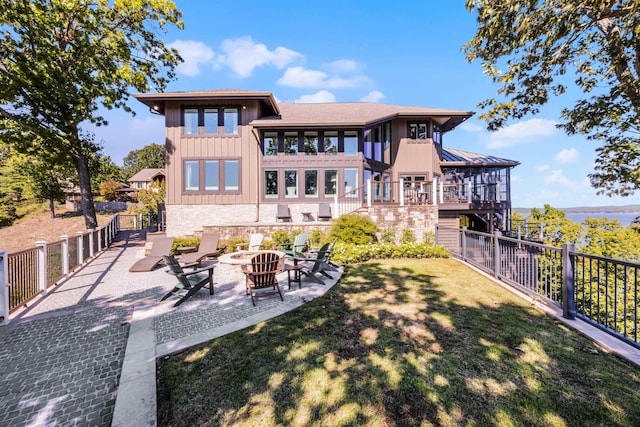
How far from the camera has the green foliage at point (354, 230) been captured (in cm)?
1117

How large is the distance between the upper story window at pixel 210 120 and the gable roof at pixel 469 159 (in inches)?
561

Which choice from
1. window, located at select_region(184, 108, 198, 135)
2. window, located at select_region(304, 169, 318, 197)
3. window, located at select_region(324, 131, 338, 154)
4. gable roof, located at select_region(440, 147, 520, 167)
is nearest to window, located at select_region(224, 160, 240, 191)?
window, located at select_region(184, 108, 198, 135)

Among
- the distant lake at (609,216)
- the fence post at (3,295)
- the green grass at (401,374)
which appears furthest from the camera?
the distant lake at (609,216)

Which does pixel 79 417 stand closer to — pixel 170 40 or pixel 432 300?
pixel 432 300

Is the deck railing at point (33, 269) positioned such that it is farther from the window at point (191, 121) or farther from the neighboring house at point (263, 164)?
the window at point (191, 121)

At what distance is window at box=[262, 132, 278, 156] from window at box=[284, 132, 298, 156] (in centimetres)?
62

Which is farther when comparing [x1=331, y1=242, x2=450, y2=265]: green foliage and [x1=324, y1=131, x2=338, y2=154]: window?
[x1=324, y1=131, x2=338, y2=154]: window

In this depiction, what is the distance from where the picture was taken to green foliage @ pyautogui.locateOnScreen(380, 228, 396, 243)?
12258mm

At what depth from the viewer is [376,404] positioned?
106 inches

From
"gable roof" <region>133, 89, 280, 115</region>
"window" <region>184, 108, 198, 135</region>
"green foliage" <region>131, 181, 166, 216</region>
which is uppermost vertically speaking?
"gable roof" <region>133, 89, 280, 115</region>

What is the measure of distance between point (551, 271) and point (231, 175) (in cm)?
1492

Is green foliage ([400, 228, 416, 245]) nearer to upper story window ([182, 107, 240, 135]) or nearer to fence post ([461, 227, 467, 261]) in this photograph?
fence post ([461, 227, 467, 261])

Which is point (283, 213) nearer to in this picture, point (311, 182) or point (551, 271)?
point (311, 182)

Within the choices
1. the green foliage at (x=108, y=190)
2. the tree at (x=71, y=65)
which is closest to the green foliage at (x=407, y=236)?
the tree at (x=71, y=65)
